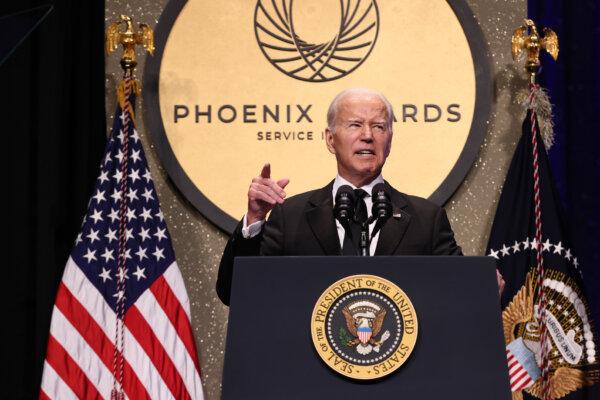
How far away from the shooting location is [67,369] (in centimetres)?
349

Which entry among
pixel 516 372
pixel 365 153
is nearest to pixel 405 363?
pixel 365 153

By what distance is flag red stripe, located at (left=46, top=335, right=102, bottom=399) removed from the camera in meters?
3.48

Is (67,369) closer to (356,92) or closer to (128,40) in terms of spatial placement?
(128,40)

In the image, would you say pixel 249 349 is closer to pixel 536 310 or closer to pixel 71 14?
pixel 536 310

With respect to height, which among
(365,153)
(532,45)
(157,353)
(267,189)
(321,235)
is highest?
(532,45)

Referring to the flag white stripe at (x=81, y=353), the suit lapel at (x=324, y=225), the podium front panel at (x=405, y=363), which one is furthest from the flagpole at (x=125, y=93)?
the podium front panel at (x=405, y=363)

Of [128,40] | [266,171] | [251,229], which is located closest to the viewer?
[266,171]

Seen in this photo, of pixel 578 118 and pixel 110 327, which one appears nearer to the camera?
pixel 110 327

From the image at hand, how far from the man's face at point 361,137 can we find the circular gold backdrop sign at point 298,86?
991 millimetres

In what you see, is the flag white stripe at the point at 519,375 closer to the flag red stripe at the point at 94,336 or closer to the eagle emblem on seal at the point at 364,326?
the flag red stripe at the point at 94,336

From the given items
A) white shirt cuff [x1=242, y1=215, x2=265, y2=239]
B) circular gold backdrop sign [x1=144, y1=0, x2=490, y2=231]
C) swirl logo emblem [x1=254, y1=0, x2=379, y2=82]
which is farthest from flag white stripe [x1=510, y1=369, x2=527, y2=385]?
white shirt cuff [x1=242, y1=215, x2=265, y2=239]

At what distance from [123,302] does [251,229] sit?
1.21 meters

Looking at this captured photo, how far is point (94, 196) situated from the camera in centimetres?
368

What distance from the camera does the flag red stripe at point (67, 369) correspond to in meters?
3.48
